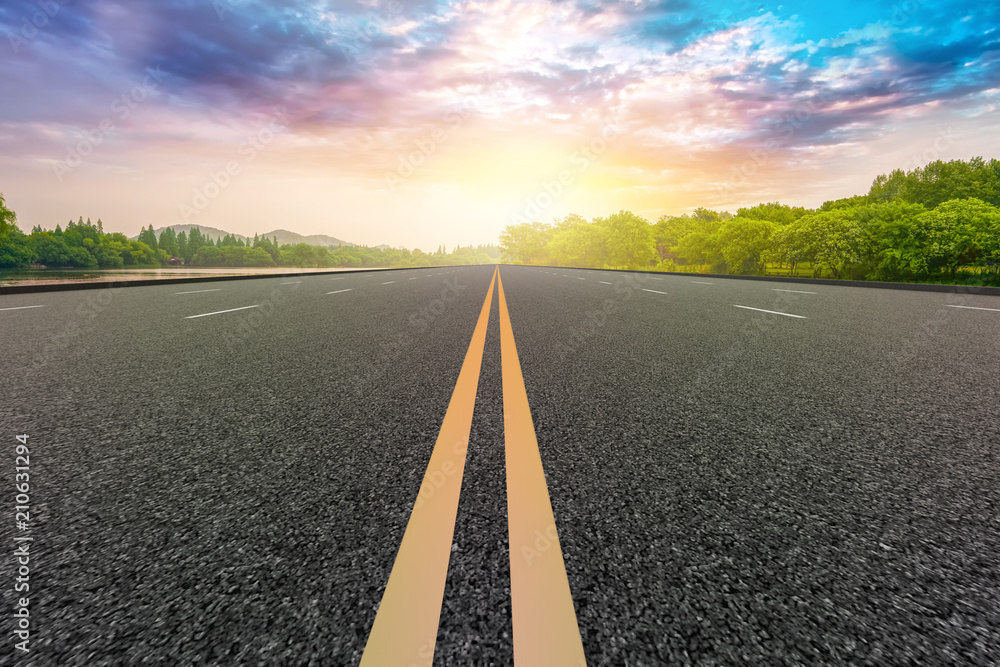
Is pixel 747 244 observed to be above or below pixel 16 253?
below

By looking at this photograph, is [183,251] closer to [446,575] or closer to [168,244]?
[168,244]

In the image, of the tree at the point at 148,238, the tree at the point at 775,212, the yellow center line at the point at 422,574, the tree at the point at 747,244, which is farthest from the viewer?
the tree at the point at 148,238


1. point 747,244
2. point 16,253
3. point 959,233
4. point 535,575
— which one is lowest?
point 535,575

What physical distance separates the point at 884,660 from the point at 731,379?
11.7 feet

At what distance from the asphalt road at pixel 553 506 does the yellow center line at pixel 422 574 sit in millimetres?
46

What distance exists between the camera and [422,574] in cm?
182

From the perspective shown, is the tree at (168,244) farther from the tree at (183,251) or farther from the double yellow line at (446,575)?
the double yellow line at (446,575)

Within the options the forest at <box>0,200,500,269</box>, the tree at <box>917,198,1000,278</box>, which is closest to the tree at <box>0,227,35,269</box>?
the forest at <box>0,200,500,269</box>

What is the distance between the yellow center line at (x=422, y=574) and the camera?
1.47 meters

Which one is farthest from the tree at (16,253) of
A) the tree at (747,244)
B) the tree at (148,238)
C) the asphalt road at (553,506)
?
the asphalt road at (553,506)

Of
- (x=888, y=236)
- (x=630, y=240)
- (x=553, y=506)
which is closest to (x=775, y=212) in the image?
(x=630, y=240)

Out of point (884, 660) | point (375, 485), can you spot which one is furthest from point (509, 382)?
point (884, 660)

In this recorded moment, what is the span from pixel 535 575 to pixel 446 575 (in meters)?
0.32

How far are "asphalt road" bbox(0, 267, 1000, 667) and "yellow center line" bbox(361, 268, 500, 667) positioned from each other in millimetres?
46
